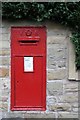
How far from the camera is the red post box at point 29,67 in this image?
19.7 ft

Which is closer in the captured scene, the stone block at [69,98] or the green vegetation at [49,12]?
the green vegetation at [49,12]

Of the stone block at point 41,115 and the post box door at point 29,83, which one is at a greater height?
the post box door at point 29,83

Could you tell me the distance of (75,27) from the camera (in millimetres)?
5887

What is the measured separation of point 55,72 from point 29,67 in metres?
0.48

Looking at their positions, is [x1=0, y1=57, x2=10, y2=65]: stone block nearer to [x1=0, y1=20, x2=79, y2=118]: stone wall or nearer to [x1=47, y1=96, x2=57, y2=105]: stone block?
[x1=0, y1=20, x2=79, y2=118]: stone wall

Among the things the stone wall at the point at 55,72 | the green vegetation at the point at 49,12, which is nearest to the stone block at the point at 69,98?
the stone wall at the point at 55,72

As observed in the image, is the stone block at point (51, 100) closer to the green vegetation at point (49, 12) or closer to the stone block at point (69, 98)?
the stone block at point (69, 98)

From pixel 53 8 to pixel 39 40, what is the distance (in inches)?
24.6

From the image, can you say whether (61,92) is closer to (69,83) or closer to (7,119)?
(69,83)

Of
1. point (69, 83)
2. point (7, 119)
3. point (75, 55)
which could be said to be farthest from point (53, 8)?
point (7, 119)

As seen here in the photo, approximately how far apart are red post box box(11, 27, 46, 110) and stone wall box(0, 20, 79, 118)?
0.09 meters

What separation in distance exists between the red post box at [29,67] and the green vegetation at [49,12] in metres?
0.28

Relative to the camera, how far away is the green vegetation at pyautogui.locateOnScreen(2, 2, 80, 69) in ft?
18.9

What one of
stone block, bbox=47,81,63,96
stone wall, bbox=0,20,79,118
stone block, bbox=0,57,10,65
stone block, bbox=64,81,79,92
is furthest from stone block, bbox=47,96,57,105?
stone block, bbox=0,57,10,65
